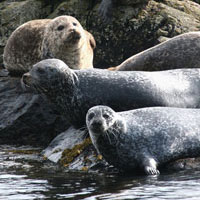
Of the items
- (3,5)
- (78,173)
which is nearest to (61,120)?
(78,173)

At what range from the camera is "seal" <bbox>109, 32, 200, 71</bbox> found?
33.0ft

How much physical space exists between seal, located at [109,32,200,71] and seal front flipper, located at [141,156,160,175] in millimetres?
3604

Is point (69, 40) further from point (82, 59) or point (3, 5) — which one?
point (3, 5)

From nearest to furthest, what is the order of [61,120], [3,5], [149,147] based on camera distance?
[149,147] < [61,120] < [3,5]

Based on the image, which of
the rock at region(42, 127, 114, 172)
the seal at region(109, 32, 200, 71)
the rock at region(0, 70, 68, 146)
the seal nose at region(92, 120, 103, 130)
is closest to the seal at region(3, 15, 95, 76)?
the seal at region(109, 32, 200, 71)

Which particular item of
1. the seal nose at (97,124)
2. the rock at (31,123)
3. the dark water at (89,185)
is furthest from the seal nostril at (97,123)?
the rock at (31,123)

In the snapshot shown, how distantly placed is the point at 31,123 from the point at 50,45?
6.88 feet

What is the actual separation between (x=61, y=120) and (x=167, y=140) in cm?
315

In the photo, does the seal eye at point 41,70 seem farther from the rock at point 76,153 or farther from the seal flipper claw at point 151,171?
the seal flipper claw at point 151,171

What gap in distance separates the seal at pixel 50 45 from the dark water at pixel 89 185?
409cm

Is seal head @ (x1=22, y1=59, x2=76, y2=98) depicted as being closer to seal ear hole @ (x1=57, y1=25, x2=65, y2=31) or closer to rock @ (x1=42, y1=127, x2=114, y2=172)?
rock @ (x1=42, y1=127, x2=114, y2=172)

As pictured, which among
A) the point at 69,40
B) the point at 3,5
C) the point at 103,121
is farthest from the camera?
the point at 3,5

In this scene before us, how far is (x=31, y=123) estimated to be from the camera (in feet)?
32.2

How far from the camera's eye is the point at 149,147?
6859 mm
